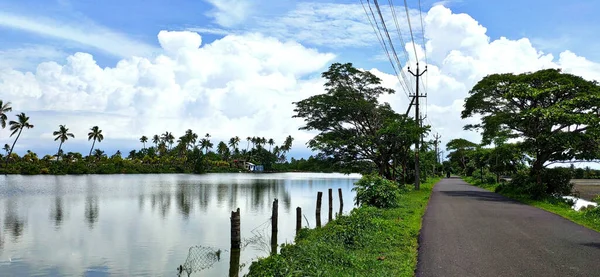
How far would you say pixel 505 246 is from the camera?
11359 millimetres

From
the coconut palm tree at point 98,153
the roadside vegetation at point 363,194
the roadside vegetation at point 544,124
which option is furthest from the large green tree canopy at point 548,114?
the coconut palm tree at point 98,153

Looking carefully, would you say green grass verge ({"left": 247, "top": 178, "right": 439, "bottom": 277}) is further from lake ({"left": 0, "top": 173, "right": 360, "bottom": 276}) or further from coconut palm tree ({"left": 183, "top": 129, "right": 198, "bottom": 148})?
coconut palm tree ({"left": 183, "top": 129, "right": 198, "bottom": 148})

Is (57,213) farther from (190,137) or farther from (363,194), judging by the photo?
(190,137)

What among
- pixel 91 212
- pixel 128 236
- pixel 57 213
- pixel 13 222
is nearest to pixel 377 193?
pixel 128 236

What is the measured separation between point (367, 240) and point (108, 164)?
107443mm

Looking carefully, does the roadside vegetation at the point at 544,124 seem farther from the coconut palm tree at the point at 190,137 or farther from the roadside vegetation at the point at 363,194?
the coconut palm tree at the point at 190,137

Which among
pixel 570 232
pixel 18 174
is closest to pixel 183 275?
pixel 570 232

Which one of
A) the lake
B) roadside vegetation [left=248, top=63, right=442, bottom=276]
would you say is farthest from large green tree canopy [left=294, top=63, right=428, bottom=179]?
the lake

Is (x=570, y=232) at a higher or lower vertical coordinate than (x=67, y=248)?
higher

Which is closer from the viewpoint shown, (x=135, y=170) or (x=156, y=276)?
(x=156, y=276)

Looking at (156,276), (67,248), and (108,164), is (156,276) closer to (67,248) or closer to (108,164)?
(67,248)

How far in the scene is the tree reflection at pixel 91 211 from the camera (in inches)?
985

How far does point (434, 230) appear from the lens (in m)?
14.1

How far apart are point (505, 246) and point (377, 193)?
1146cm
